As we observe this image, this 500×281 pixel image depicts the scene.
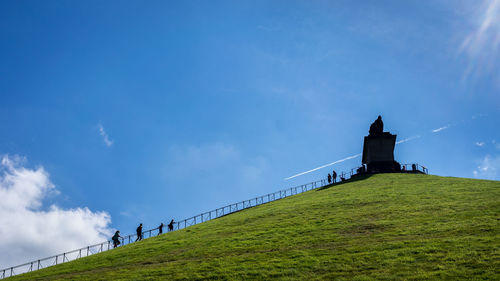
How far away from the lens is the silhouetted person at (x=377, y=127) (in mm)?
47456

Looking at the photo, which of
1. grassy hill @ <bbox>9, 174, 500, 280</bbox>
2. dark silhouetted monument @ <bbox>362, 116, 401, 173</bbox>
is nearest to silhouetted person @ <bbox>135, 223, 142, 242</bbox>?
grassy hill @ <bbox>9, 174, 500, 280</bbox>

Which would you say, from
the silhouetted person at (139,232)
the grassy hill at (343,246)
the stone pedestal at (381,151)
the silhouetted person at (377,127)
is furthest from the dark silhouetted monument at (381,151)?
the silhouetted person at (139,232)

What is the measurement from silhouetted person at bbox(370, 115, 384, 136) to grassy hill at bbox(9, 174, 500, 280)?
64.4ft

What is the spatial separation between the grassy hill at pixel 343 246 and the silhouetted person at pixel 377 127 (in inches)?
773

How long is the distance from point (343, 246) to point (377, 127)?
113 feet

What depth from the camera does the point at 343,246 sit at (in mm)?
16266

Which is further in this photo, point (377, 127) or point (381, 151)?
point (377, 127)

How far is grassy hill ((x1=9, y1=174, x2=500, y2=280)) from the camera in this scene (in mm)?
13023

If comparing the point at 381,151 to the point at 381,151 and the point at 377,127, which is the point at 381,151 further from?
the point at 377,127

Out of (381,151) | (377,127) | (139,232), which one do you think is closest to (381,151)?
(381,151)

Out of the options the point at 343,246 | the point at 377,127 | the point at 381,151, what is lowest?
the point at 343,246

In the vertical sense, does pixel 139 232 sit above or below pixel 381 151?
below

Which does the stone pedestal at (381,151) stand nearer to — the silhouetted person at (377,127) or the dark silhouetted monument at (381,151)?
the dark silhouetted monument at (381,151)

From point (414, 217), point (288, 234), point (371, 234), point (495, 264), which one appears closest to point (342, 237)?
point (371, 234)
